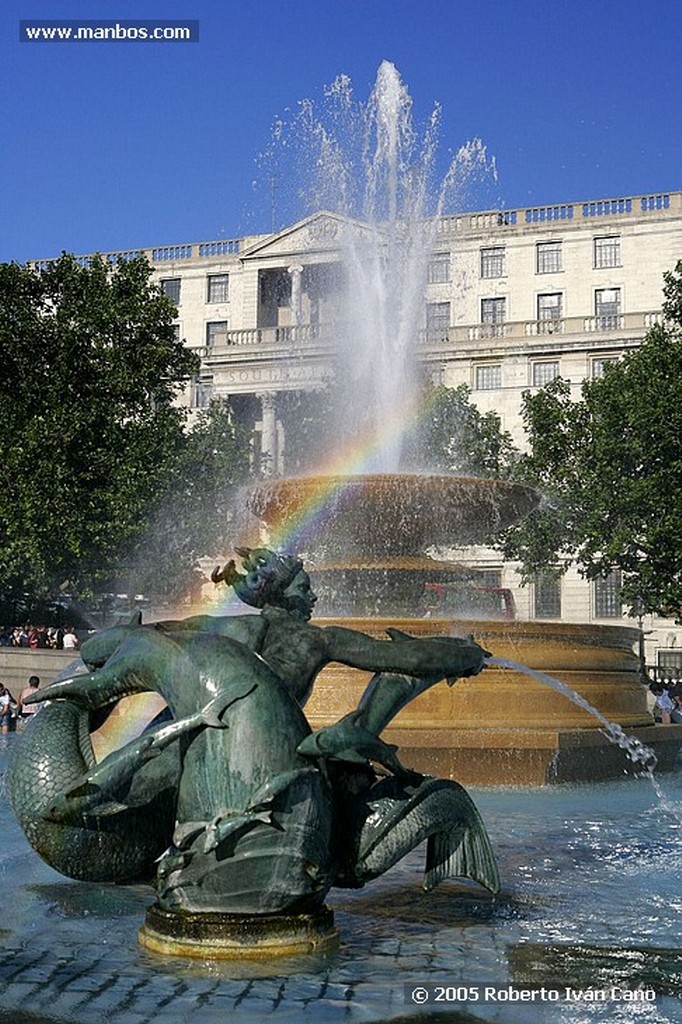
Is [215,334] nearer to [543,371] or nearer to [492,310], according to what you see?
[492,310]

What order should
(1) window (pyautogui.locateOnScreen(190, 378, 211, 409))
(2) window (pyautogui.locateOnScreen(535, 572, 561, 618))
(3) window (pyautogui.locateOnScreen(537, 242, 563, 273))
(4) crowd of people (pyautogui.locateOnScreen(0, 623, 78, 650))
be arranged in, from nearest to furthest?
1. (4) crowd of people (pyautogui.locateOnScreen(0, 623, 78, 650))
2. (2) window (pyautogui.locateOnScreen(535, 572, 561, 618))
3. (3) window (pyautogui.locateOnScreen(537, 242, 563, 273))
4. (1) window (pyautogui.locateOnScreen(190, 378, 211, 409))

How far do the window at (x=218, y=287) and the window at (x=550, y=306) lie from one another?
656 inches

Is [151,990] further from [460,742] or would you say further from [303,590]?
[460,742]

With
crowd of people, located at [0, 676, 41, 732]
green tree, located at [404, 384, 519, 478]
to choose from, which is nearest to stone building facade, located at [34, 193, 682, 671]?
green tree, located at [404, 384, 519, 478]

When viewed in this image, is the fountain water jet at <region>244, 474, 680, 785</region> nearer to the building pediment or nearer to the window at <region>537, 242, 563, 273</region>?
the building pediment

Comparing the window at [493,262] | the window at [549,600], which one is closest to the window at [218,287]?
the window at [493,262]

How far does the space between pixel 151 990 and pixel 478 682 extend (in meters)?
7.51

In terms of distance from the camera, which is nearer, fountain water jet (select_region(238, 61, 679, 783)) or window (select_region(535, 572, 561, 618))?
fountain water jet (select_region(238, 61, 679, 783))

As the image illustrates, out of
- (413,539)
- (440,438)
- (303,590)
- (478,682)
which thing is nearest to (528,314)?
(440,438)

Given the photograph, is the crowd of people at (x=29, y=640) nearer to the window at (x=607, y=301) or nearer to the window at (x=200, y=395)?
the window at (x=200, y=395)

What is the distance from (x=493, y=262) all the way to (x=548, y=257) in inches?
107

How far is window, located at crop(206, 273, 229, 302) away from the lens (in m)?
64.9

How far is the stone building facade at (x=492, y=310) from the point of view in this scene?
54438mm

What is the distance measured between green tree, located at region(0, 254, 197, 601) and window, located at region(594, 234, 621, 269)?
105 ft
